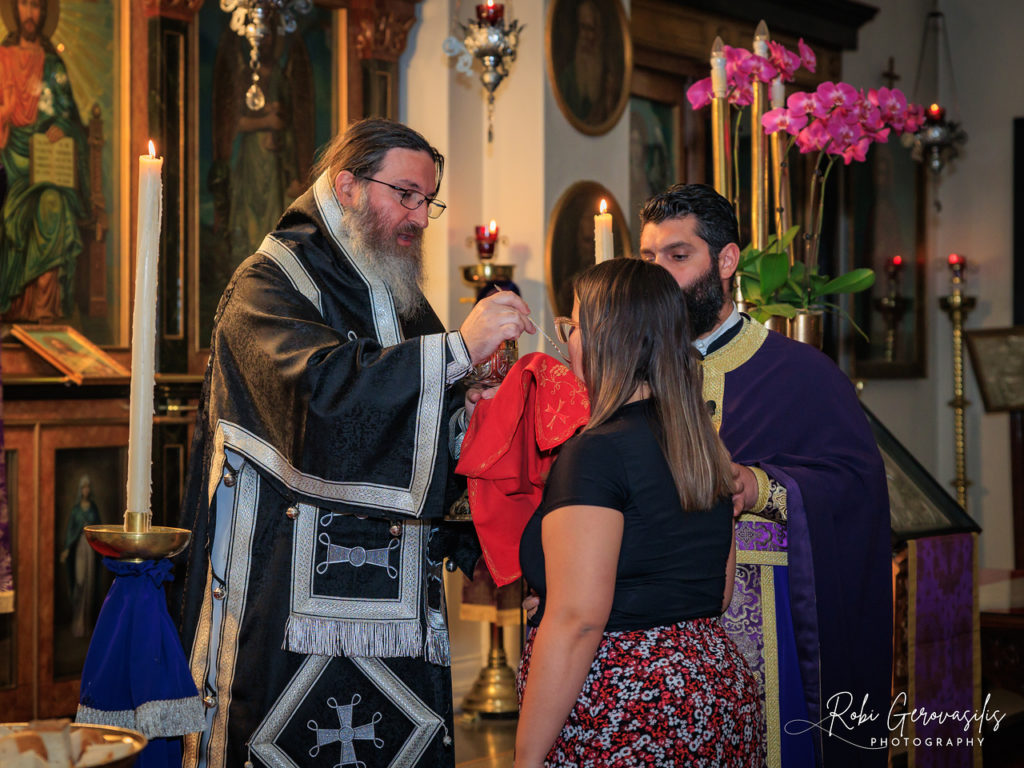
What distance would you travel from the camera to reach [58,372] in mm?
4703

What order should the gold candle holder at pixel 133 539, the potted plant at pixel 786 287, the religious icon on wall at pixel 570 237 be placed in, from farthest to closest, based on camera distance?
the religious icon on wall at pixel 570 237
the potted plant at pixel 786 287
the gold candle holder at pixel 133 539

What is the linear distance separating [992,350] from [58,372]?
626cm

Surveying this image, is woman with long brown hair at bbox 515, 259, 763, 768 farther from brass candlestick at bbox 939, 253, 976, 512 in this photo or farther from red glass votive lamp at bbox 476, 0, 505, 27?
brass candlestick at bbox 939, 253, 976, 512

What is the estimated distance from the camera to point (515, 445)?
2359 mm

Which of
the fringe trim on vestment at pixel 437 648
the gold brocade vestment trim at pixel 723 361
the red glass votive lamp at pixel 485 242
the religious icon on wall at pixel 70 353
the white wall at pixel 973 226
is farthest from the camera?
the white wall at pixel 973 226

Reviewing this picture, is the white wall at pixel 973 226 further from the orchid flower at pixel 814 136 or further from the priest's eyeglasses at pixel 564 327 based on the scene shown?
the priest's eyeglasses at pixel 564 327

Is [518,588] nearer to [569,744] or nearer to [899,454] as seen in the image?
[899,454]

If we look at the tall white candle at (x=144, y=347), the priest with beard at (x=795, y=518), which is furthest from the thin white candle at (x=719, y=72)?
the tall white candle at (x=144, y=347)

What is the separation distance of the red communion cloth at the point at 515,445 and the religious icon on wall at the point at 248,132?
3069mm

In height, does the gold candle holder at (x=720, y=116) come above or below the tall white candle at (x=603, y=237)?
above

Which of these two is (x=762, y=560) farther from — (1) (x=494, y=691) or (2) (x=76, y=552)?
(2) (x=76, y=552)

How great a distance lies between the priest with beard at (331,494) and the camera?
2.27 m

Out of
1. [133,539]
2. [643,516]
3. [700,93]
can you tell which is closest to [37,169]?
[700,93]

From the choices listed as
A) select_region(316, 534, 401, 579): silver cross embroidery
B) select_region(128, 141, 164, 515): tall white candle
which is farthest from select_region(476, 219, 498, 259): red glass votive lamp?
select_region(128, 141, 164, 515): tall white candle
